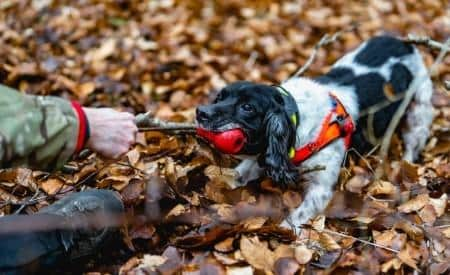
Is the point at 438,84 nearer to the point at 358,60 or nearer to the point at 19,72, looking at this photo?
the point at 358,60

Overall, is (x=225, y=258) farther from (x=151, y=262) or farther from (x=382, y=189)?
(x=382, y=189)

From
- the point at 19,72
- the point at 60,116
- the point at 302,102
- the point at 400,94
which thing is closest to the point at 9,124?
the point at 60,116

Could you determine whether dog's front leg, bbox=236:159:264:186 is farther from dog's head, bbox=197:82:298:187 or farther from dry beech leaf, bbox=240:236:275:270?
dry beech leaf, bbox=240:236:275:270

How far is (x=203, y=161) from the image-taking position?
4.13m

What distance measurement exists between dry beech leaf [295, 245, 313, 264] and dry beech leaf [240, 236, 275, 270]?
12 centimetres

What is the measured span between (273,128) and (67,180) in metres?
1.23

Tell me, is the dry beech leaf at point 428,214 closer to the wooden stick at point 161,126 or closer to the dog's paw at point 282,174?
the dog's paw at point 282,174

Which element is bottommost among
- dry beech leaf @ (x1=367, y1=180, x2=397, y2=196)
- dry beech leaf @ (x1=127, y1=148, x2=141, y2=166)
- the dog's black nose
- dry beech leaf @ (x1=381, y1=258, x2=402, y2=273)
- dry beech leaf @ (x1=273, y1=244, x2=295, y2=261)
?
dry beech leaf @ (x1=381, y1=258, x2=402, y2=273)

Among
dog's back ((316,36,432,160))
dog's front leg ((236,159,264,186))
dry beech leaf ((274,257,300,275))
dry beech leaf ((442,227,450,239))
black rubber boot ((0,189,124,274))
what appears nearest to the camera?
black rubber boot ((0,189,124,274))

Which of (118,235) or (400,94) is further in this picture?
(400,94)

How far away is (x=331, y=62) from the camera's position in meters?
6.36

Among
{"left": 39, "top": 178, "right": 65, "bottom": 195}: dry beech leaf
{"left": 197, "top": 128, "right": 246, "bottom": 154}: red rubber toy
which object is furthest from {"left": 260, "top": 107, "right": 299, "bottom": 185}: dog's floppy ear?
{"left": 39, "top": 178, "right": 65, "bottom": 195}: dry beech leaf

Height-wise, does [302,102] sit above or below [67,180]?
above

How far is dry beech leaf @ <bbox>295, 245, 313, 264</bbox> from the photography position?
321 centimetres
